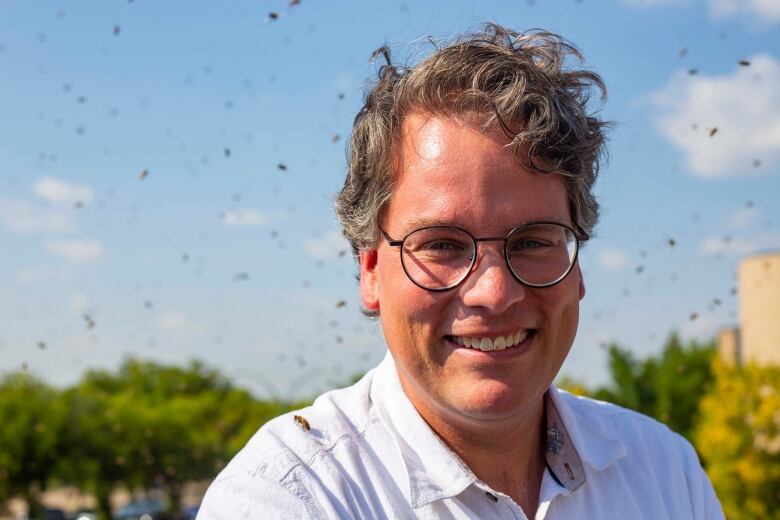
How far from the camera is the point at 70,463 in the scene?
45.5m

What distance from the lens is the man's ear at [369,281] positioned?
3055 millimetres

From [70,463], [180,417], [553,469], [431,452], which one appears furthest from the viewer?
[180,417]

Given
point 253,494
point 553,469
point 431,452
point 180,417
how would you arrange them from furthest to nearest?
point 180,417 → point 553,469 → point 431,452 → point 253,494

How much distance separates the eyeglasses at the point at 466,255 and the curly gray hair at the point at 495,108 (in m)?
0.20

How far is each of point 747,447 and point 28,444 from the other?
107 ft

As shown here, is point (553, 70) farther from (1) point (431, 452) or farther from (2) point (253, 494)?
(2) point (253, 494)

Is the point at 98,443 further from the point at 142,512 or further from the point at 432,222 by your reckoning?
the point at 432,222

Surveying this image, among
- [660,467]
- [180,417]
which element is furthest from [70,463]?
[660,467]

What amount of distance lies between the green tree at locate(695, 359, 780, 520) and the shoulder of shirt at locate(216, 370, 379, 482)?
24.8m

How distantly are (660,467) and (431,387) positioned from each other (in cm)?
90

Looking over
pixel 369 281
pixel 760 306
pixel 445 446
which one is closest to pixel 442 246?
pixel 369 281

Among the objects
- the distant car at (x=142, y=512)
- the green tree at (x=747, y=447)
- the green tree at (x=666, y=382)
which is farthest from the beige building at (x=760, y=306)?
the distant car at (x=142, y=512)

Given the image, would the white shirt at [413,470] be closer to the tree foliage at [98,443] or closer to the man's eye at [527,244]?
the man's eye at [527,244]

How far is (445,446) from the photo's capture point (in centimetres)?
281
